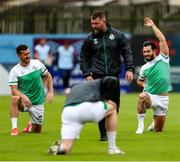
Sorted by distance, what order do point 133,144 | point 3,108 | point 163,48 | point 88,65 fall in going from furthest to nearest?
point 3,108 < point 163,48 < point 88,65 < point 133,144

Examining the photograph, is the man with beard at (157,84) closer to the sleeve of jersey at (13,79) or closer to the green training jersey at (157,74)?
the green training jersey at (157,74)

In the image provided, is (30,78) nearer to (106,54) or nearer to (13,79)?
(13,79)

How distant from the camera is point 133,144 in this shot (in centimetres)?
1673

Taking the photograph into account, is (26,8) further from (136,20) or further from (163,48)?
(163,48)

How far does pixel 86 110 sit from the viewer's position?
14336 mm

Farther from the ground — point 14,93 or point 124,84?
point 14,93

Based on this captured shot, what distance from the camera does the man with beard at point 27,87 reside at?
18906 mm

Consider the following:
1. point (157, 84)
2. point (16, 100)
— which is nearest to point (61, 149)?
point (16, 100)

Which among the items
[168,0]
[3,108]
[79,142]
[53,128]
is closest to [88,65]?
[79,142]

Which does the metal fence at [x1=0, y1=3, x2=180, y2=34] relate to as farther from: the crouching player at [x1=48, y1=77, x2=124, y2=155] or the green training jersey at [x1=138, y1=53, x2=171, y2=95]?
the crouching player at [x1=48, y1=77, x2=124, y2=155]

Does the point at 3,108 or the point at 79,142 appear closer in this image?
the point at 79,142

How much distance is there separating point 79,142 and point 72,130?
2767mm

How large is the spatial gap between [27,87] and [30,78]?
0.70 feet

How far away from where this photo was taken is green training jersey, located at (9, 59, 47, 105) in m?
19.3
